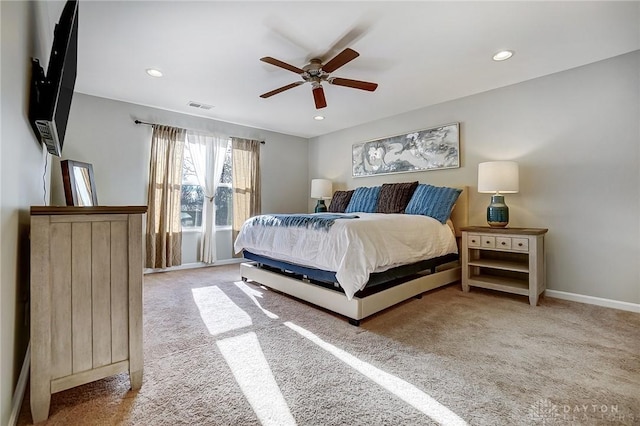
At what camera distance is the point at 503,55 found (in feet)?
8.58

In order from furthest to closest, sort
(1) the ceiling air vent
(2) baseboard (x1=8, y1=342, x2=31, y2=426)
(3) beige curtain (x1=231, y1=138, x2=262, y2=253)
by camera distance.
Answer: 1. (3) beige curtain (x1=231, y1=138, x2=262, y2=253)
2. (1) the ceiling air vent
3. (2) baseboard (x1=8, y1=342, x2=31, y2=426)

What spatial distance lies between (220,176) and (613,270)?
4.88 metres

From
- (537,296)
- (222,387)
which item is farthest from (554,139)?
(222,387)

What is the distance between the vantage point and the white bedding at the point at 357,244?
220 cm

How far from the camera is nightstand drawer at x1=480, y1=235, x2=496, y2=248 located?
2913 millimetres

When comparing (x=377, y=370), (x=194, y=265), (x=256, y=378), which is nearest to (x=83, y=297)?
(x=256, y=378)

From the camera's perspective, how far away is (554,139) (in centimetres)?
295

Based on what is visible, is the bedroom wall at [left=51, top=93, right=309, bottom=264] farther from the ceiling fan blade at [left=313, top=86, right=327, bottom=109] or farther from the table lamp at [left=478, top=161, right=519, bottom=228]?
the table lamp at [left=478, top=161, right=519, bottom=228]

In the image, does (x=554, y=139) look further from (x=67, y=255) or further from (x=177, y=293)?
(x=177, y=293)

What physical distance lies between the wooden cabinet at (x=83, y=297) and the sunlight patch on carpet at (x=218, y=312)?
774 mm

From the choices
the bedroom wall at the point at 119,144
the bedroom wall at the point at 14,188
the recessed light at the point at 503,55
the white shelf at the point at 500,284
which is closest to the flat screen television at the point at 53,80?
the bedroom wall at the point at 14,188

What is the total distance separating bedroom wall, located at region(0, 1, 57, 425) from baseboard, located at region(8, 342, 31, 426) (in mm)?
25

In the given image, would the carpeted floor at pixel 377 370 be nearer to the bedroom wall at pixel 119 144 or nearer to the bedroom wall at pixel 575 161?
the bedroom wall at pixel 575 161

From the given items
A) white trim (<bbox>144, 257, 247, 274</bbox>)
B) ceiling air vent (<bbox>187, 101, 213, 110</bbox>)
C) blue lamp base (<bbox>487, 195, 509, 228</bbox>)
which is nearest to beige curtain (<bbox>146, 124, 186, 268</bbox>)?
white trim (<bbox>144, 257, 247, 274</bbox>)
